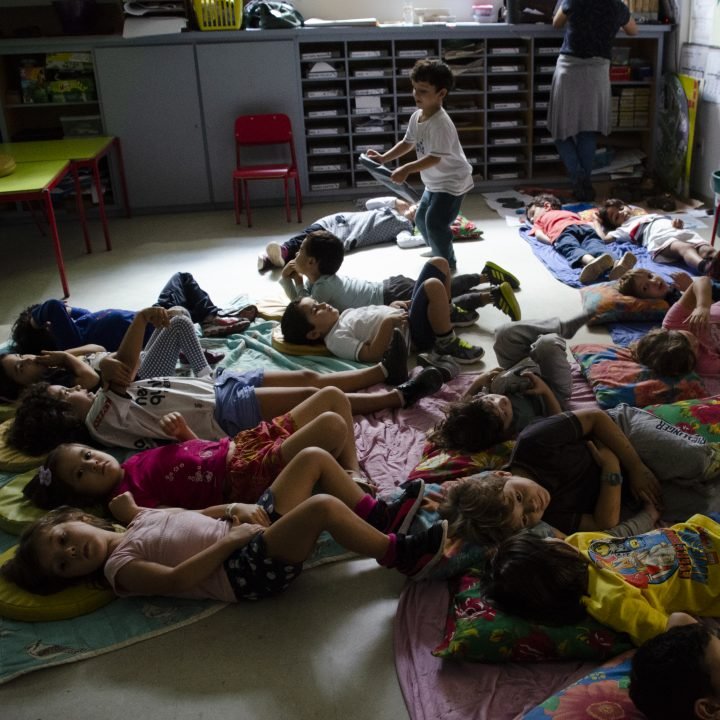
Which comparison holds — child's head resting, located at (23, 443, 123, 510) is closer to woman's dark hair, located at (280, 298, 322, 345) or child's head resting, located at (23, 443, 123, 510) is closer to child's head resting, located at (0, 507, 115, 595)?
child's head resting, located at (0, 507, 115, 595)

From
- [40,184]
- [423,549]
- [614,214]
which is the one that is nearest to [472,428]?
[423,549]

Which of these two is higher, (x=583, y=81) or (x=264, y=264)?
(x=583, y=81)

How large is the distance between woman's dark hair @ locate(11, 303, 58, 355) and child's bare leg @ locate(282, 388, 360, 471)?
123 cm

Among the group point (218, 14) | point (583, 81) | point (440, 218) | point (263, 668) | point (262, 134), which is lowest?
point (263, 668)

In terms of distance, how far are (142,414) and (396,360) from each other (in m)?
1.02

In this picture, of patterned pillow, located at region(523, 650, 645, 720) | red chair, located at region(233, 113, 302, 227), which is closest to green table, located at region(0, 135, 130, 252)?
red chair, located at region(233, 113, 302, 227)

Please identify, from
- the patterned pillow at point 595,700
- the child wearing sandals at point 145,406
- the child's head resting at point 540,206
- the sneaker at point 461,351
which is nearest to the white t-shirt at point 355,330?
the sneaker at point 461,351

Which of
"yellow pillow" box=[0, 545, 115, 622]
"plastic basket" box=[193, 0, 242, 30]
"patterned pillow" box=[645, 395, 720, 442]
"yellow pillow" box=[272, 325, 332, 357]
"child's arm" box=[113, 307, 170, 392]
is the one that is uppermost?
"plastic basket" box=[193, 0, 242, 30]

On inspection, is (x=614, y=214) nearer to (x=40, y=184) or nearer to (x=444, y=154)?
Answer: (x=444, y=154)

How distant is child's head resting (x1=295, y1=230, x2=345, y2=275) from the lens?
3799mm

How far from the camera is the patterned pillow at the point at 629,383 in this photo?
2.93 meters

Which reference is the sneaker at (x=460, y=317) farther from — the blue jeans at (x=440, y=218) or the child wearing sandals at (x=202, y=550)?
the child wearing sandals at (x=202, y=550)

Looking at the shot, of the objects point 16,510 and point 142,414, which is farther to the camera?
point 142,414

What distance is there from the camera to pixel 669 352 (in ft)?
9.73
